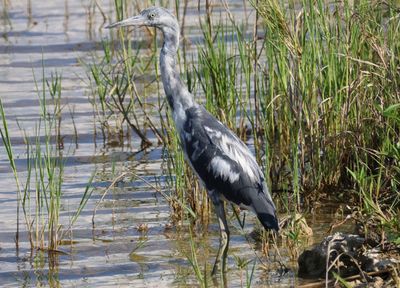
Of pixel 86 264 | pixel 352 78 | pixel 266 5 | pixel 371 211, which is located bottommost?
pixel 86 264

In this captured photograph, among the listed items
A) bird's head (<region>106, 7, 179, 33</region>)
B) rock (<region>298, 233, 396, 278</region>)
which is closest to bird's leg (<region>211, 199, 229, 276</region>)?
rock (<region>298, 233, 396, 278</region>)

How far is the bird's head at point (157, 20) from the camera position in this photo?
6719 mm

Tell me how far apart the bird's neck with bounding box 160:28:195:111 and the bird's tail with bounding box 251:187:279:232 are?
31.2 inches

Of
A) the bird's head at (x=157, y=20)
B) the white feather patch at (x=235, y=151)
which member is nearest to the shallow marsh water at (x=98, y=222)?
the white feather patch at (x=235, y=151)

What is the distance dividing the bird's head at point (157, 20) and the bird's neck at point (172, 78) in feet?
0.11

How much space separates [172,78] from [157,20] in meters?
0.42

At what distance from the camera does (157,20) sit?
22.1 feet

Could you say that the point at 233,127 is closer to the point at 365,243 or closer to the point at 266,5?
the point at 266,5

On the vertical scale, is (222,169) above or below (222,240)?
above

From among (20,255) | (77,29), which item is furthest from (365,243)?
(77,29)

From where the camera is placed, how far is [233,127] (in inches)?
282

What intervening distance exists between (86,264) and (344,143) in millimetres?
1810

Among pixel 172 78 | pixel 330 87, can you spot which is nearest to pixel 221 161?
pixel 172 78

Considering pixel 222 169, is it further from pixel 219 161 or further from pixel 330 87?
pixel 330 87
